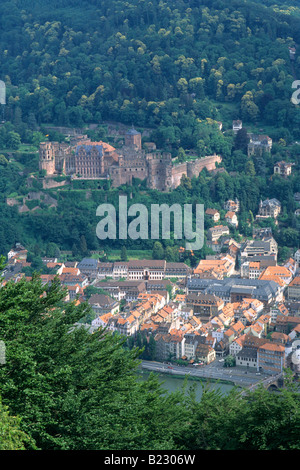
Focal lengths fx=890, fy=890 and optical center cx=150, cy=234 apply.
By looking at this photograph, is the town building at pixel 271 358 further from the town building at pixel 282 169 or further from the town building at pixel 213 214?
the town building at pixel 282 169

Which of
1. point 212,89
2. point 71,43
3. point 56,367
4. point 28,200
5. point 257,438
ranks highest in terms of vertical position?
point 71,43

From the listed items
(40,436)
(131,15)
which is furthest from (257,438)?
(131,15)

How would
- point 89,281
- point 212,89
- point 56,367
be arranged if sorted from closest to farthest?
point 56,367
point 89,281
point 212,89

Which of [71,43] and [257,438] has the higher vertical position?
[71,43]

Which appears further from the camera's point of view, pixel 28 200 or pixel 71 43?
pixel 71 43

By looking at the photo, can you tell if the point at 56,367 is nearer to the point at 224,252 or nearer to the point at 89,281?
the point at 89,281

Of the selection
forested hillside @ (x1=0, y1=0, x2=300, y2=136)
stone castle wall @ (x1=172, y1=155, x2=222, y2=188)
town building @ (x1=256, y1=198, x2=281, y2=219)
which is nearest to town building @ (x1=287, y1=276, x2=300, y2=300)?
town building @ (x1=256, y1=198, x2=281, y2=219)


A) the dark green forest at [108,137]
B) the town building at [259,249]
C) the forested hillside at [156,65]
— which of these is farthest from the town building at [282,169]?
the town building at [259,249]
